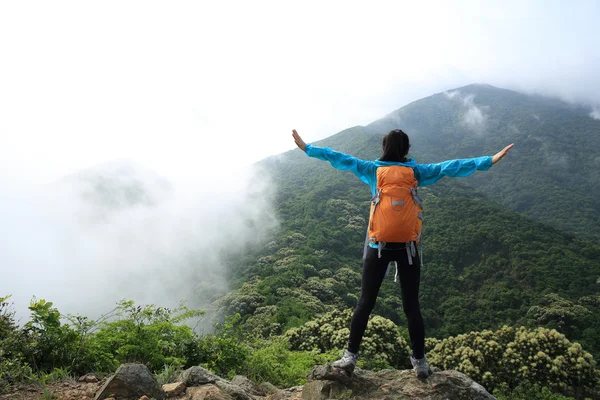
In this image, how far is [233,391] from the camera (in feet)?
11.9

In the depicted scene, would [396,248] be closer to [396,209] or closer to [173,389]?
[396,209]

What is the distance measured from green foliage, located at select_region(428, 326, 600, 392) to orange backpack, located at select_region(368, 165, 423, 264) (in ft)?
51.0

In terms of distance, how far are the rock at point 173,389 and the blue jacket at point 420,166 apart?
2689mm

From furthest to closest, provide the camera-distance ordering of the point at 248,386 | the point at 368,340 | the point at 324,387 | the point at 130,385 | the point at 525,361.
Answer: the point at 525,361 → the point at 368,340 → the point at 248,386 → the point at 324,387 → the point at 130,385

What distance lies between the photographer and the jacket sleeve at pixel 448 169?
354 cm

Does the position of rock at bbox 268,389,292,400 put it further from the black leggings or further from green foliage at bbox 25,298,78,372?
green foliage at bbox 25,298,78,372

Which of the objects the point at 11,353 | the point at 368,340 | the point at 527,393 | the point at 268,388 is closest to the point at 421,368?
the point at 268,388

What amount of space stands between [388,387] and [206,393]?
181cm

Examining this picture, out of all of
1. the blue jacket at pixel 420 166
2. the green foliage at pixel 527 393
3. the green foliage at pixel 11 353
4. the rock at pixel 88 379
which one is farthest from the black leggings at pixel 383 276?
the green foliage at pixel 527 393

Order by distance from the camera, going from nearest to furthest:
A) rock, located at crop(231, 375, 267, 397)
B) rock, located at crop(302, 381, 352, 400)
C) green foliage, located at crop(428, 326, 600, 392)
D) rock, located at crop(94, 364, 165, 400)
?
rock, located at crop(94, 364, 165, 400)
rock, located at crop(302, 381, 352, 400)
rock, located at crop(231, 375, 267, 397)
green foliage, located at crop(428, 326, 600, 392)

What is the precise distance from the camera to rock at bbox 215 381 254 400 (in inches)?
141

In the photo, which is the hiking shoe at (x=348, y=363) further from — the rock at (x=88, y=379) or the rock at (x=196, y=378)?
the rock at (x=88, y=379)

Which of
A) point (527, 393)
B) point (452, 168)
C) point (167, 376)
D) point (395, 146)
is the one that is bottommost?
point (527, 393)

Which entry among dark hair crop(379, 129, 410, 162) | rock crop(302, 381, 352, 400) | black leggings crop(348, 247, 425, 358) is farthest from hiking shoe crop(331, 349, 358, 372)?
dark hair crop(379, 129, 410, 162)
